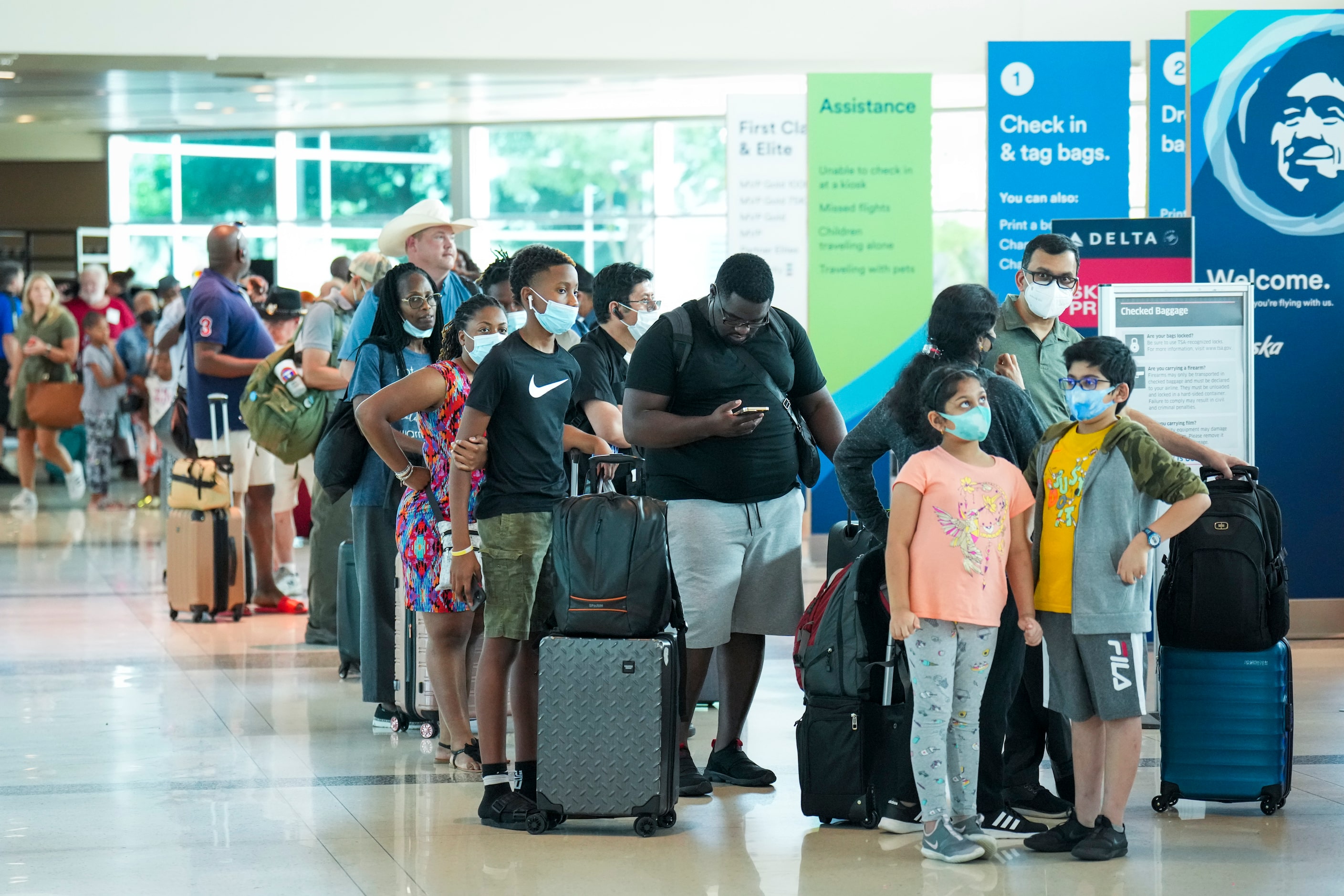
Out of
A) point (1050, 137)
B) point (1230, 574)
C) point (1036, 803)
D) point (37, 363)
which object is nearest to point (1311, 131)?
point (1050, 137)

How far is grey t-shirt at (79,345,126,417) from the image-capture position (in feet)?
44.9

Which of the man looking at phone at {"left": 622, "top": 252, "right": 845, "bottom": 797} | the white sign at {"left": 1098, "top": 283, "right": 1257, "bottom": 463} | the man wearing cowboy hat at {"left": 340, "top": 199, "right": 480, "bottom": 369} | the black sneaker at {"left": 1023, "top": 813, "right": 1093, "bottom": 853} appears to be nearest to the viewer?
the black sneaker at {"left": 1023, "top": 813, "right": 1093, "bottom": 853}

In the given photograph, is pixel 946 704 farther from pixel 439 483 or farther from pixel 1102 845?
pixel 439 483

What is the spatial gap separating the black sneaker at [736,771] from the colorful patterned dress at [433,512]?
2.80ft

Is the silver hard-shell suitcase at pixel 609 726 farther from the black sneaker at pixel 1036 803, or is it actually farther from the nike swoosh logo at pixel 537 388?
the black sneaker at pixel 1036 803

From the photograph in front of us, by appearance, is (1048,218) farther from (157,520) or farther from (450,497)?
(157,520)

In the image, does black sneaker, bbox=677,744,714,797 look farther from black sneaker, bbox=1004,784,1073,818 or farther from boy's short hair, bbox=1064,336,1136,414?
boy's short hair, bbox=1064,336,1136,414

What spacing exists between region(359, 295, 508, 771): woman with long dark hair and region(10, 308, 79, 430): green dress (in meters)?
9.76

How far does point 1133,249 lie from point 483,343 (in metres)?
2.75

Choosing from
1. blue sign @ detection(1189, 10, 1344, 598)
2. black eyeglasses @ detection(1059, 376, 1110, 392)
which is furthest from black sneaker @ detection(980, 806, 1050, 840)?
blue sign @ detection(1189, 10, 1344, 598)

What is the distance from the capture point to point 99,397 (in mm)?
13742

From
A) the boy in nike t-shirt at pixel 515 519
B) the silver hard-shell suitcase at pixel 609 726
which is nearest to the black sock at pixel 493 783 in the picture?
the boy in nike t-shirt at pixel 515 519

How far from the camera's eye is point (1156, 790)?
453 cm

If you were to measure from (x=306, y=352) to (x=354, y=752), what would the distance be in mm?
2372
